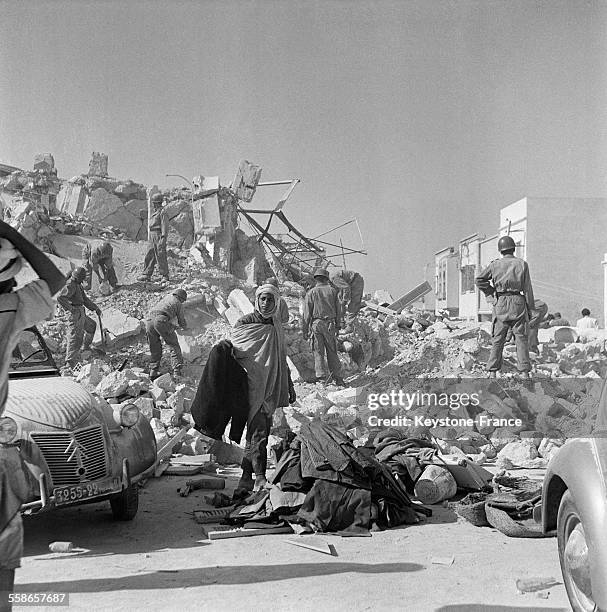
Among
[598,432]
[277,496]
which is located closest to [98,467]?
[277,496]

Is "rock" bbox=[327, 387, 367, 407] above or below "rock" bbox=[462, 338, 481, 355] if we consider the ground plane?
below

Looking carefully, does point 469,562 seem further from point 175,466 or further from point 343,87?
point 343,87

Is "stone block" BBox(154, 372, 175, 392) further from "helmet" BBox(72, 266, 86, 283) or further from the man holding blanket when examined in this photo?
the man holding blanket

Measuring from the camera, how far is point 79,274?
7984 mm

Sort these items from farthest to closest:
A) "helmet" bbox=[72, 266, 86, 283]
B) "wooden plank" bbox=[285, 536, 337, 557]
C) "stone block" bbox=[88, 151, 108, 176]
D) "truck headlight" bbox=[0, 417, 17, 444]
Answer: "helmet" bbox=[72, 266, 86, 283] < "stone block" bbox=[88, 151, 108, 176] < "wooden plank" bbox=[285, 536, 337, 557] < "truck headlight" bbox=[0, 417, 17, 444]

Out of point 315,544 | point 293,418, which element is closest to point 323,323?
point 293,418

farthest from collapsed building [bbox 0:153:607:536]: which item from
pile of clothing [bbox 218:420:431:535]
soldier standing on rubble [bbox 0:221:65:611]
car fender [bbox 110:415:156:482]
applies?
soldier standing on rubble [bbox 0:221:65:611]

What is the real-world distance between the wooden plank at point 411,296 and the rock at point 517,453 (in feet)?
5.64

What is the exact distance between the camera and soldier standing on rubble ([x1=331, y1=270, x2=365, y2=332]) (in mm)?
7441

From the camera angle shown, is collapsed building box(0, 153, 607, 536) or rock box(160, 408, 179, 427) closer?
collapsed building box(0, 153, 607, 536)

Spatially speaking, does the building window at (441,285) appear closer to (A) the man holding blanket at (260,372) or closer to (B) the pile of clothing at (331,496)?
(A) the man holding blanket at (260,372)

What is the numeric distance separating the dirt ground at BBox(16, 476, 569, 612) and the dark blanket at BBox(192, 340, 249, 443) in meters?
0.83

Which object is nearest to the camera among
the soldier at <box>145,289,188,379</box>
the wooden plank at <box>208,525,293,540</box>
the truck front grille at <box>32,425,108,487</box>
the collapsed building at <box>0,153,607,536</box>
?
the truck front grille at <box>32,425,108,487</box>

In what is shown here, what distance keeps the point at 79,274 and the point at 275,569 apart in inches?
191
